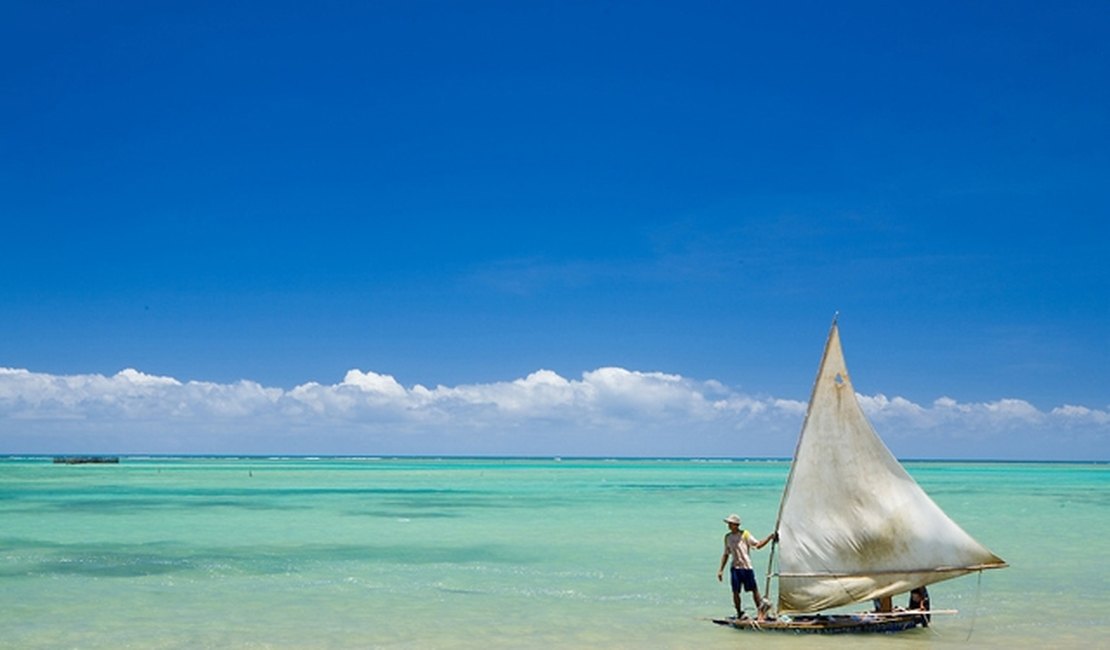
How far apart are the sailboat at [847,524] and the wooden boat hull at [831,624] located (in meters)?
0.03

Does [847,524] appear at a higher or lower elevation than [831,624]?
higher

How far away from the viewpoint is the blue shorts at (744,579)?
17953 mm

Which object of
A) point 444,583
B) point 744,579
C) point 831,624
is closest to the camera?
point 831,624

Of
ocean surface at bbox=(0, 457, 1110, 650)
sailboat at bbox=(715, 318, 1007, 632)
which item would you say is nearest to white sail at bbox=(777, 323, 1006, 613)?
sailboat at bbox=(715, 318, 1007, 632)

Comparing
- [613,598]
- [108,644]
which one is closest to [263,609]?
[108,644]

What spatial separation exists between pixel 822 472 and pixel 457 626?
6966 millimetres

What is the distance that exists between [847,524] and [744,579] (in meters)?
1.91

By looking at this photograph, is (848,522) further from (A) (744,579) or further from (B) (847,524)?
(A) (744,579)

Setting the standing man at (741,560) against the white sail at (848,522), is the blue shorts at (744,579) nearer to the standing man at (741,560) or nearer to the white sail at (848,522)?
the standing man at (741,560)

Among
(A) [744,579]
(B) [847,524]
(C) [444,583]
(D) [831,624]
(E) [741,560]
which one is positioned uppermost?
(B) [847,524]

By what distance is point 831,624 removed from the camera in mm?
17594

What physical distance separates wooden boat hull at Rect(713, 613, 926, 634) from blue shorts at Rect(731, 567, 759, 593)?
0.56 meters

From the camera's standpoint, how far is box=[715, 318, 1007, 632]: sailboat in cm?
1725

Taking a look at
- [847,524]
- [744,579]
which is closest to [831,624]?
[744,579]
